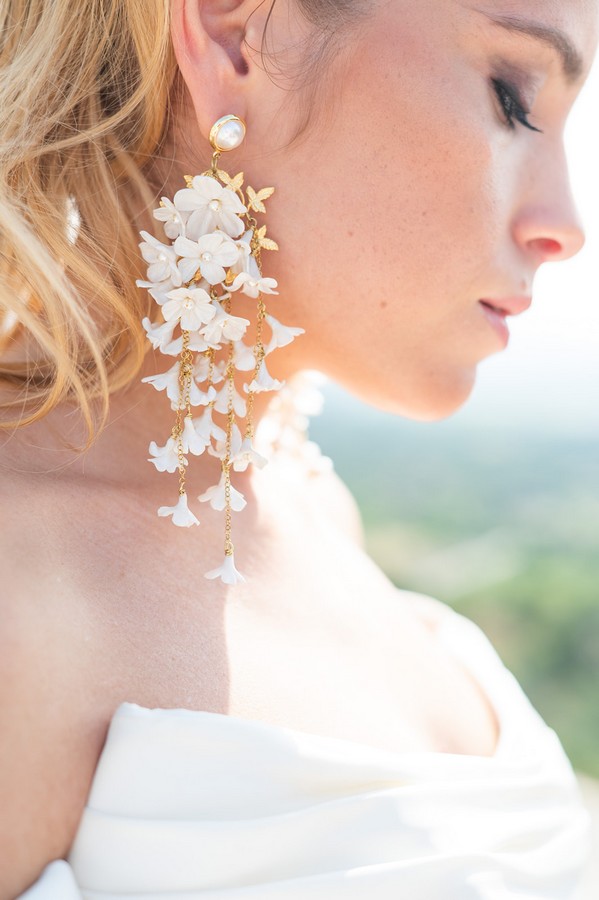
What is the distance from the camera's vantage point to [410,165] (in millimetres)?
1221

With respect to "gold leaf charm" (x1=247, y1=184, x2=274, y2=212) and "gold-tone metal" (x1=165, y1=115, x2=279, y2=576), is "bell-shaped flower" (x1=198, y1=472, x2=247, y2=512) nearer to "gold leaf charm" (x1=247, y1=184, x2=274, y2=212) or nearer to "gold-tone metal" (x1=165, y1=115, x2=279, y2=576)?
"gold-tone metal" (x1=165, y1=115, x2=279, y2=576)

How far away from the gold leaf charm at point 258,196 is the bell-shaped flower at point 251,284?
0.09m

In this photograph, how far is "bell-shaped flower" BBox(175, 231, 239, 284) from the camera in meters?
1.12

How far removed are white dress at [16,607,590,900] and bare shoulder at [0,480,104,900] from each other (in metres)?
0.02

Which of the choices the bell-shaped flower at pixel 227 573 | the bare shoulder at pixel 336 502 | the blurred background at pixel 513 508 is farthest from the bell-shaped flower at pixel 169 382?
the blurred background at pixel 513 508

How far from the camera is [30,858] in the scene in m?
0.88

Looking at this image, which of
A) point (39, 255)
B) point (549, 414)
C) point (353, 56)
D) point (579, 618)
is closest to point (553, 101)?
point (353, 56)

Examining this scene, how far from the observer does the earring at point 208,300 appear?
1.12 metres

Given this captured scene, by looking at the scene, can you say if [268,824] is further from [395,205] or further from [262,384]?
[395,205]

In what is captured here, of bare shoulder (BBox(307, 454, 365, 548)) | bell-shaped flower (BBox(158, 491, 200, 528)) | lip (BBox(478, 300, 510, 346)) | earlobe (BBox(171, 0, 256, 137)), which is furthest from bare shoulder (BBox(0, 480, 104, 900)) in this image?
bare shoulder (BBox(307, 454, 365, 548))

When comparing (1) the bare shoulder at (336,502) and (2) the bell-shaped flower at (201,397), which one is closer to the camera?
(2) the bell-shaped flower at (201,397)

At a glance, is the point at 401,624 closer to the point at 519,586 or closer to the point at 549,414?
the point at 519,586

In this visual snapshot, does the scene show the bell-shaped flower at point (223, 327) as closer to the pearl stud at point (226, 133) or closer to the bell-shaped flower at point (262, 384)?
the bell-shaped flower at point (262, 384)

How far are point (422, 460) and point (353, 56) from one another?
7.49m
